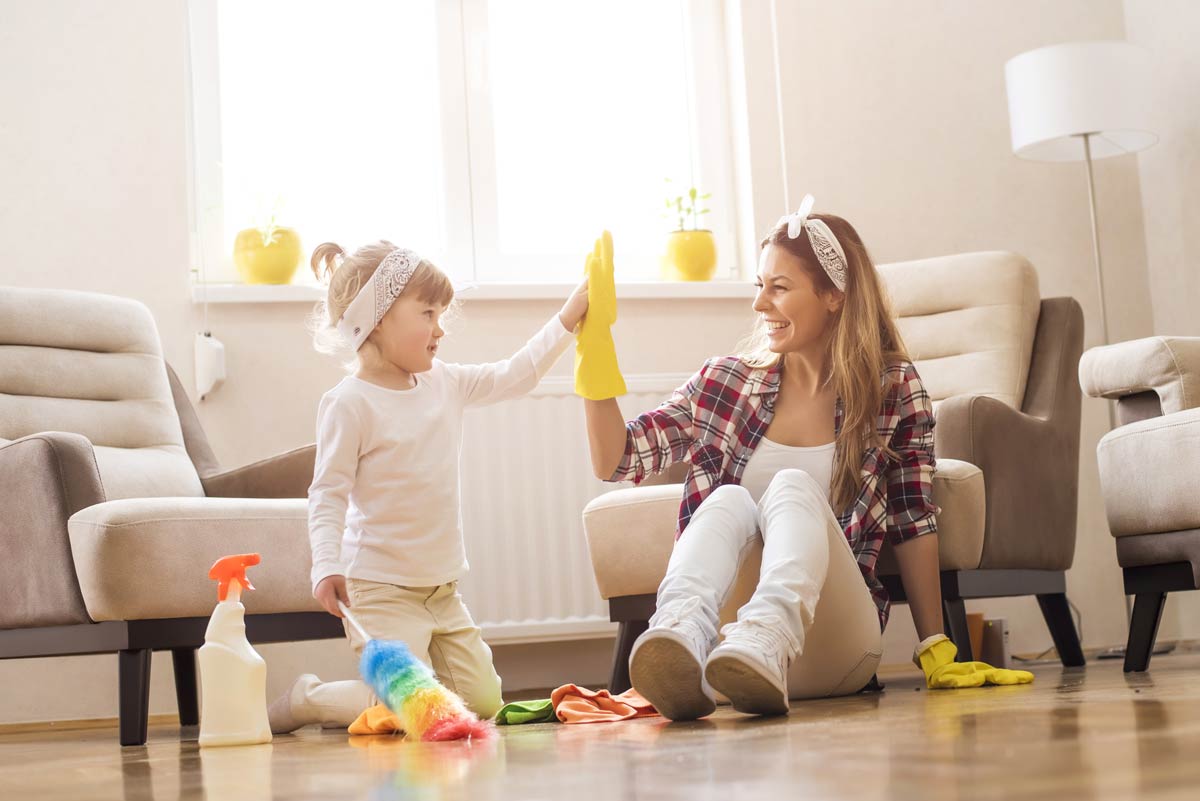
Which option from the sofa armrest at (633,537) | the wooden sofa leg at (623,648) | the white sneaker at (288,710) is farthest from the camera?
the wooden sofa leg at (623,648)

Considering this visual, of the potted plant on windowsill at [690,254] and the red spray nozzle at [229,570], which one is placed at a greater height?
the potted plant on windowsill at [690,254]

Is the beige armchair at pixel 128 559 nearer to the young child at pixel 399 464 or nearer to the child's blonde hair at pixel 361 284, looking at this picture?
the young child at pixel 399 464

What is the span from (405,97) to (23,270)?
1069 mm

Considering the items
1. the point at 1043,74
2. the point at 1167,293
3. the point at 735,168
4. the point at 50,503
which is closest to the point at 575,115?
the point at 735,168

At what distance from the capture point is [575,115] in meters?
3.61

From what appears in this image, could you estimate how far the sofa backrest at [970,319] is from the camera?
2783mm

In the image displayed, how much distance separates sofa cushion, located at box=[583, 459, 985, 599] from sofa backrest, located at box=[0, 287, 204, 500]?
2.78 feet

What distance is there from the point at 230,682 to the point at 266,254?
173 cm

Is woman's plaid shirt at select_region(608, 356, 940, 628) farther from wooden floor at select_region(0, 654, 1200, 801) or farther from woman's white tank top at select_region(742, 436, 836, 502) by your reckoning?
wooden floor at select_region(0, 654, 1200, 801)

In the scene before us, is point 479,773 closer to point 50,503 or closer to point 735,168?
point 50,503

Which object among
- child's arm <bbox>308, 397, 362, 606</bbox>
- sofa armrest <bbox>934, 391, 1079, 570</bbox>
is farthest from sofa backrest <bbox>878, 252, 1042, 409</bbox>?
child's arm <bbox>308, 397, 362, 606</bbox>

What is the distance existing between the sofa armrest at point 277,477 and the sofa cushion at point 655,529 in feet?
1.75

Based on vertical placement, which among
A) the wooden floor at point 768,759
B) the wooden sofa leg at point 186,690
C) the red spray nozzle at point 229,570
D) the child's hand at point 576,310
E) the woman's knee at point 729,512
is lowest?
the wooden sofa leg at point 186,690

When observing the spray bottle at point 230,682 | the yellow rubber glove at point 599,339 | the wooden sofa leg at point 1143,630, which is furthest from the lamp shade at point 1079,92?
the spray bottle at point 230,682
